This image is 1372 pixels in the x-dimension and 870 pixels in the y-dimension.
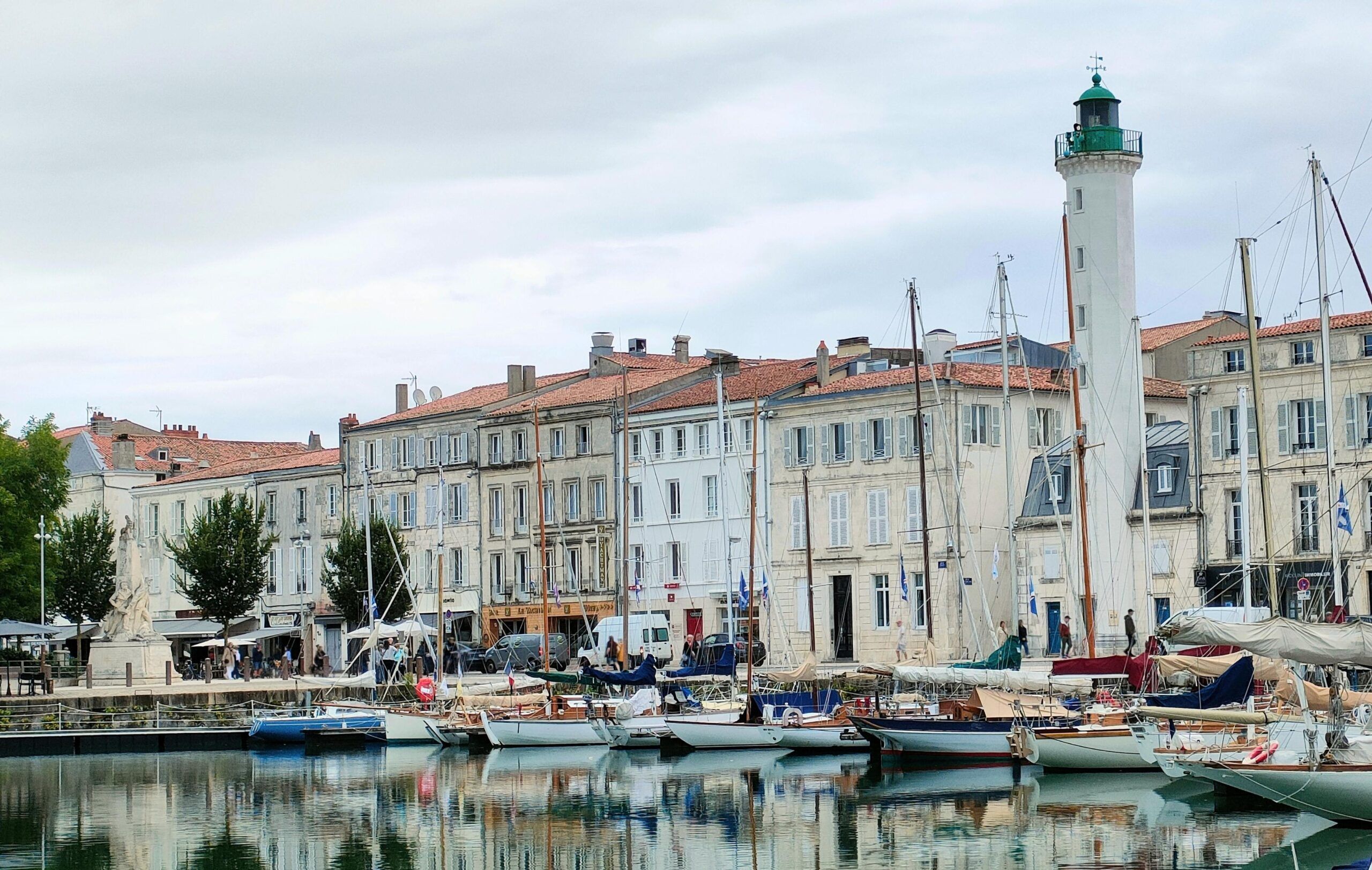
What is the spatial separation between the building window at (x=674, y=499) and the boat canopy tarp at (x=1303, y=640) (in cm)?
4292

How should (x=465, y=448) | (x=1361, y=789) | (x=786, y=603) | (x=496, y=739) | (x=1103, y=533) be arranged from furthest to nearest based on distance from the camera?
(x=465, y=448) → (x=786, y=603) → (x=1103, y=533) → (x=496, y=739) → (x=1361, y=789)

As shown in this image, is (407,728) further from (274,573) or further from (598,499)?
(274,573)

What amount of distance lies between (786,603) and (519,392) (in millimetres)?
18169

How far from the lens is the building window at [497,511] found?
77500mm

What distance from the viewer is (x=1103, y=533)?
194 feet

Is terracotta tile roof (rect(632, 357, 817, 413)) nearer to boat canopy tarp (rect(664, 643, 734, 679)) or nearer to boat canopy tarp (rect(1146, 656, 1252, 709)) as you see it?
boat canopy tarp (rect(664, 643, 734, 679))

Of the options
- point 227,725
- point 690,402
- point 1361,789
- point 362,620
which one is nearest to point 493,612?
point 362,620

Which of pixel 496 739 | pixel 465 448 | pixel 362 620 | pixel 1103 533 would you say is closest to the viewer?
pixel 496 739

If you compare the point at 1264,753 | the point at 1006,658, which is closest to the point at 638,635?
the point at 1006,658

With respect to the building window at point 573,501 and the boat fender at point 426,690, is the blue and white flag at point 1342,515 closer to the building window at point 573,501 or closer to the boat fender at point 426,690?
the boat fender at point 426,690

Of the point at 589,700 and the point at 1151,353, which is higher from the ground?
the point at 1151,353

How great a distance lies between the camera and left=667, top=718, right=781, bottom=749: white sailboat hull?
1766 inches

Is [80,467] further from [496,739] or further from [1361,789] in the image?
[1361,789]

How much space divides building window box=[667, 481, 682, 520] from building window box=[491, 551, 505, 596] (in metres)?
8.41
